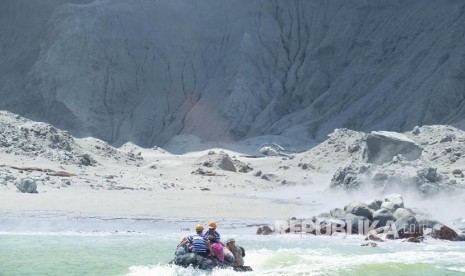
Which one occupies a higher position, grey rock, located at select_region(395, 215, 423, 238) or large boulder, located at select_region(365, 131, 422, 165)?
large boulder, located at select_region(365, 131, 422, 165)

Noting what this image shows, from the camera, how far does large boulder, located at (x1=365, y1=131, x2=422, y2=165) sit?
42388mm

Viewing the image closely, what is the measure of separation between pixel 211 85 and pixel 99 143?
122ft

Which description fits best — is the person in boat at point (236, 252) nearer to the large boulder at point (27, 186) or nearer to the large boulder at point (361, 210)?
the large boulder at point (361, 210)

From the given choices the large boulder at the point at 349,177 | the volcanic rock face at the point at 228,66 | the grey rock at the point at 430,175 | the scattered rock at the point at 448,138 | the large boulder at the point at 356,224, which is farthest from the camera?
the volcanic rock face at the point at 228,66

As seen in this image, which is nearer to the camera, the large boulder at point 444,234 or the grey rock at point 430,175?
the large boulder at point 444,234

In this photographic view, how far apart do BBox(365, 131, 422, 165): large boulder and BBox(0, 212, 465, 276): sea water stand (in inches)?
626

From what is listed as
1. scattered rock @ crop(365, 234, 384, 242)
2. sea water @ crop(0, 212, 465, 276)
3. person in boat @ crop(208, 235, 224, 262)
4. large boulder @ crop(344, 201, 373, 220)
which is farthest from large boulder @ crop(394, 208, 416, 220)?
person in boat @ crop(208, 235, 224, 262)

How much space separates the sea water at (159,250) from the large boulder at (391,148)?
1591 centimetres

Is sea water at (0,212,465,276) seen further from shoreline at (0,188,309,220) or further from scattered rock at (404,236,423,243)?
shoreline at (0,188,309,220)

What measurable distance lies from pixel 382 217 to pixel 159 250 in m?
8.98

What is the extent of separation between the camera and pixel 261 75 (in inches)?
3462

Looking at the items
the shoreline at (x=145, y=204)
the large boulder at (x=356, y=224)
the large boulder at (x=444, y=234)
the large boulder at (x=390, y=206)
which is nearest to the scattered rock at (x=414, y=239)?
the large boulder at (x=444, y=234)

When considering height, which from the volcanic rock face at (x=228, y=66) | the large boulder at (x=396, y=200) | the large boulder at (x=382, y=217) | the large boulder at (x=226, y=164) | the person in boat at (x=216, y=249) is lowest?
the person in boat at (x=216, y=249)

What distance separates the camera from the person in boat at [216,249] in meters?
17.6
